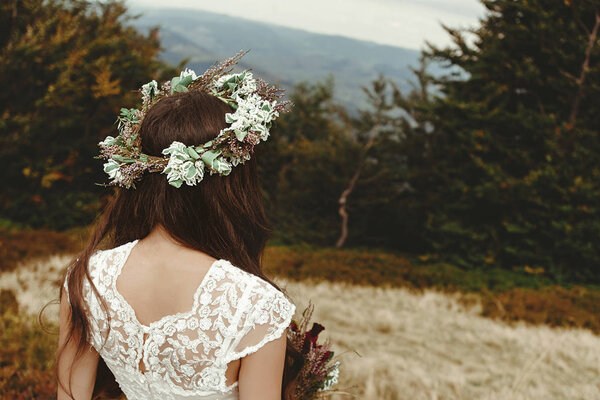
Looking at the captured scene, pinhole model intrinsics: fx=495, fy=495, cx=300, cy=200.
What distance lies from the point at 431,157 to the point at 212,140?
16398 mm

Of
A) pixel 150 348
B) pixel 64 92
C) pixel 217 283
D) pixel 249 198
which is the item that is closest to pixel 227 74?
pixel 249 198

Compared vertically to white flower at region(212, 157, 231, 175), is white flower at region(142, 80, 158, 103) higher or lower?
higher

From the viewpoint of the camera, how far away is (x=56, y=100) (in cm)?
1410

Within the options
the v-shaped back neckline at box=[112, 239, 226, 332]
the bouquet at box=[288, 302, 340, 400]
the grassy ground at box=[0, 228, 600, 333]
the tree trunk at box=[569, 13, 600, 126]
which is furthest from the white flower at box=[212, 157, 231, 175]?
the tree trunk at box=[569, 13, 600, 126]

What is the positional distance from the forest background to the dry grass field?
2146 millimetres

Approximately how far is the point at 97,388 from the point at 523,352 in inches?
219

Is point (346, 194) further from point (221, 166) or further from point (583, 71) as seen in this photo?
point (221, 166)

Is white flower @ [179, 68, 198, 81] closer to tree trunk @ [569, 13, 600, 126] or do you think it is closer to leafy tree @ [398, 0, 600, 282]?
leafy tree @ [398, 0, 600, 282]

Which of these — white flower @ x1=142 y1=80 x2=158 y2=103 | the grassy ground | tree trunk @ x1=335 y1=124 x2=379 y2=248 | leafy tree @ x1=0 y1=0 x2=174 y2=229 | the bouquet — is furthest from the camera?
tree trunk @ x1=335 y1=124 x2=379 y2=248

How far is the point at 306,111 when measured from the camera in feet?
118

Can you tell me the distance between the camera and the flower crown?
1.60m

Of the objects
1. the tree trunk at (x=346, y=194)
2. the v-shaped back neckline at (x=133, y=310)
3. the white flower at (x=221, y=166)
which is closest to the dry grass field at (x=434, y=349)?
the v-shaped back neckline at (x=133, y=310)

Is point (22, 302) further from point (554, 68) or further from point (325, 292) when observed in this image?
point (554, 68)

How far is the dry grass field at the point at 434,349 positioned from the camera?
15.3 ft
